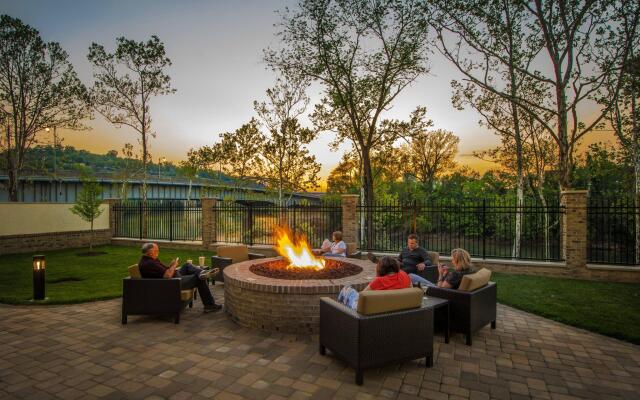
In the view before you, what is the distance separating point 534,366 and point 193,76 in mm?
16122

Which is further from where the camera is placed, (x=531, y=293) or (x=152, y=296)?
(x=531, y=293)

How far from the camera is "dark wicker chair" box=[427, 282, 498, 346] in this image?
181 inches

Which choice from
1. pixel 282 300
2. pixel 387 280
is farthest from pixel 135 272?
pixel 387 280

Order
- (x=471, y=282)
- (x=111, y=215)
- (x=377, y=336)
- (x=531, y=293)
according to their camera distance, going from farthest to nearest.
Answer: (x=111, y=215)
(x=531, y=293)
(x=471, y=282)
(x=377, y=336)

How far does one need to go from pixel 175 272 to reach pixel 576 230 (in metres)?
10.2

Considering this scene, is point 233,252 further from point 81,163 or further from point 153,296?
point 81,163

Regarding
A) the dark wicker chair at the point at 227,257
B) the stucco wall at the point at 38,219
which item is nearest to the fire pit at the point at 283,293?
the dark wicker chair at the point at 227,257

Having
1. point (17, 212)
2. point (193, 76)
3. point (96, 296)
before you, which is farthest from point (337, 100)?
point (17, 212)

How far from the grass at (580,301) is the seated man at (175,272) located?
A: 19.5 ft

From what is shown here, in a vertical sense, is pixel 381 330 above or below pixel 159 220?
below

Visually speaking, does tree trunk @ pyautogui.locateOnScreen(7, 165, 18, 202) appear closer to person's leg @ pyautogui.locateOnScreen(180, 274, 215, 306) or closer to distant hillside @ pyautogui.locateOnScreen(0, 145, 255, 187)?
distant hillside @ pyautogui.locateOnScreen(0, 145, 255, 187)

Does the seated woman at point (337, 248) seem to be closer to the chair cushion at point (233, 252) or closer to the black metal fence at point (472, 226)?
the chair cushion at point (233, 252)

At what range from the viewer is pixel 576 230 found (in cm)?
914

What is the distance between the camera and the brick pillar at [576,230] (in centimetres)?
908
